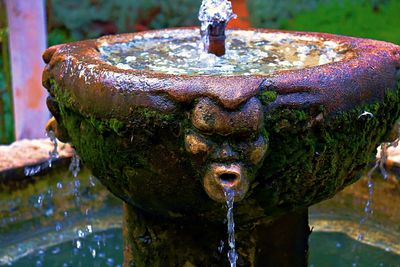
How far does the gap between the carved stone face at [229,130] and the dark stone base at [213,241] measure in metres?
0.14

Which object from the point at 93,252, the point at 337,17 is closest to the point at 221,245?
the point at 93,252

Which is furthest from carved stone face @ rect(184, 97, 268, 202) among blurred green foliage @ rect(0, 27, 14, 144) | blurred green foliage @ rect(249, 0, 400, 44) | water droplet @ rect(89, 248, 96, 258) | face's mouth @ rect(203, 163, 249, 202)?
blurred green foliage @ rect(249, 0, 400, 44)

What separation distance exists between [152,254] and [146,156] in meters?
0.53

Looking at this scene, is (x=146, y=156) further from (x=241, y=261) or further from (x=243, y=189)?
(x=241, y=261)

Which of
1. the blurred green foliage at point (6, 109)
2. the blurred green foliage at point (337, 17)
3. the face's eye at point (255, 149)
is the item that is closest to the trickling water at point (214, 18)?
the face's eye at point (255, 149)

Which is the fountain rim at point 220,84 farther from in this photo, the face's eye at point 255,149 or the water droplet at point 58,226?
the water droplet at point 58,226

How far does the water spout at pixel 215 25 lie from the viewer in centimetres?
228

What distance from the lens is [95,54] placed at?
222 cm

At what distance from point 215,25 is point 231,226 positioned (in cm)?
75

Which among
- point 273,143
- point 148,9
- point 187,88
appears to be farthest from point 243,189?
point 148,9

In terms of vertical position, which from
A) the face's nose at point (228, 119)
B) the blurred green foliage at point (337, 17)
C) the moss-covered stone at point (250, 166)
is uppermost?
the face's nose at point (228, 119)

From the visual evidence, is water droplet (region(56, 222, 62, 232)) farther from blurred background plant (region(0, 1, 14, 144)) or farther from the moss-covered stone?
blurred background plant (region(0, 1, 14, 144))

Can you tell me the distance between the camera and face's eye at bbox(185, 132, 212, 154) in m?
1.70

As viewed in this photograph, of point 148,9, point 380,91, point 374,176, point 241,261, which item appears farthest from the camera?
point 148,9
